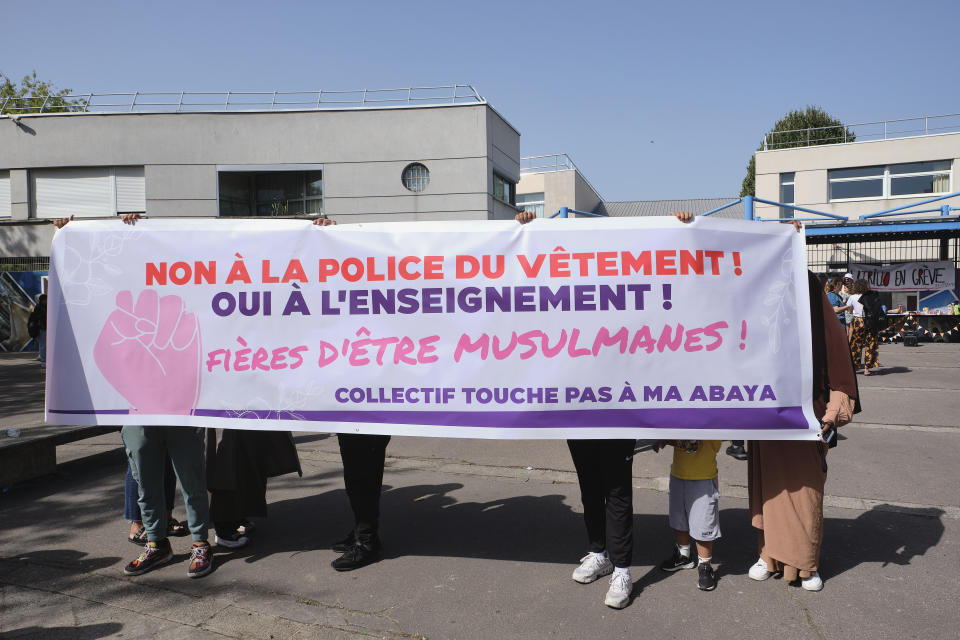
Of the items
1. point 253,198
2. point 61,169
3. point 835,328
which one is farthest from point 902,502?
point 61,169

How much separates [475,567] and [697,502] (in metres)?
1.41

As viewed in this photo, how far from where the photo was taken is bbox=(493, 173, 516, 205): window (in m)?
22.4

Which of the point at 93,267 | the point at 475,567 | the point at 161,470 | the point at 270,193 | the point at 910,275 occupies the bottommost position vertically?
the point at 475,567

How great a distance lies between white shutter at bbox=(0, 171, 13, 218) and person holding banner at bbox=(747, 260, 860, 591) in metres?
25.4

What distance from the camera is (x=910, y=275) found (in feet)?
71.1

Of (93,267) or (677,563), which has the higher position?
(93,267)

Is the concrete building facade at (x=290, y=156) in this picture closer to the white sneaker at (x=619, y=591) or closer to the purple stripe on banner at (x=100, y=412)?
the purple stripe on banner at (x=100, y=412)

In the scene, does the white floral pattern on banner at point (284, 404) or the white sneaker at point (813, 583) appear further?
the white floral pattern on banner at point (284, 404)

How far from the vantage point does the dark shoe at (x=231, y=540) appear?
4.52m

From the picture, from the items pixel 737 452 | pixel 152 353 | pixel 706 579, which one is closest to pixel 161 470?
pixel 152 353

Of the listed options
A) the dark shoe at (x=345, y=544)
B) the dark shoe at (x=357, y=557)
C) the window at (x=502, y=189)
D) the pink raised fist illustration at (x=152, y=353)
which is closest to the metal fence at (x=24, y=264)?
the window at (x=502, y=189)

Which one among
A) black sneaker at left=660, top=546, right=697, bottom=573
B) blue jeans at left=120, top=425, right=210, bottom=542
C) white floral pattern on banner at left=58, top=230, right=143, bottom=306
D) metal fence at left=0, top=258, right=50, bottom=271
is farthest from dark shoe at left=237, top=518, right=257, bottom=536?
metal fence at left=0, top=258, right=50, bottom=271

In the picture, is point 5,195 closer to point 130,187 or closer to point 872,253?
point 130,187

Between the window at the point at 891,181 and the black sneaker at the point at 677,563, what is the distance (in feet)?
104
